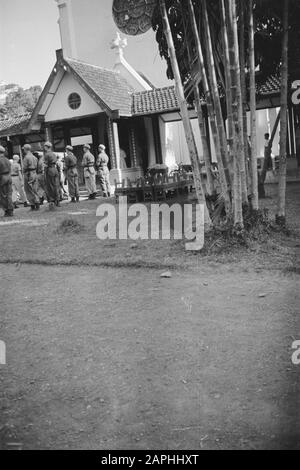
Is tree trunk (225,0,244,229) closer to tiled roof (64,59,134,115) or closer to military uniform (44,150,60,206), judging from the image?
military uniform (44,150,60,206)

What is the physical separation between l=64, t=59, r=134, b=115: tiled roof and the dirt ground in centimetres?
1329

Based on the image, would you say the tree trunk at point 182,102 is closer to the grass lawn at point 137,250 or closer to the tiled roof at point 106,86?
the grass lawn at point 137,250

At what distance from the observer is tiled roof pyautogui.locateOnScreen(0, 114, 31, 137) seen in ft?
70.0

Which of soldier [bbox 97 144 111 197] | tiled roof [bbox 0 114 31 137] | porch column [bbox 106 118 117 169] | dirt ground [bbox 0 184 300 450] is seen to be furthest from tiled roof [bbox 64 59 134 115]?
dirt ground [bbox 0 184 300 450]

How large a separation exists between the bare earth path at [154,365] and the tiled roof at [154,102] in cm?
1437

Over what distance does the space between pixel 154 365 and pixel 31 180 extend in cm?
1231

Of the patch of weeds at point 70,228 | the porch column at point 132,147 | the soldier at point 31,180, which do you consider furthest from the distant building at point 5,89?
the patch of weeds at point 70,228

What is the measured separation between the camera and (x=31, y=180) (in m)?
14.7

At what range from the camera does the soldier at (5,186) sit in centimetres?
1322

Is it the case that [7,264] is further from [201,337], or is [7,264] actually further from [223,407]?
[223,407]

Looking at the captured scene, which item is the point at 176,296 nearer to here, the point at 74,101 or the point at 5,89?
the point at 74,101

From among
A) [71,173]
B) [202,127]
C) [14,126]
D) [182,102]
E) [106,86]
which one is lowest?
[71,173]

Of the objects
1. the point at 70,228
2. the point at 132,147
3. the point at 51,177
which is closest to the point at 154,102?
the point at 132,147

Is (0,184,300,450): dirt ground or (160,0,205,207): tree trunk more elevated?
(160,0,205,207): tree trunk
